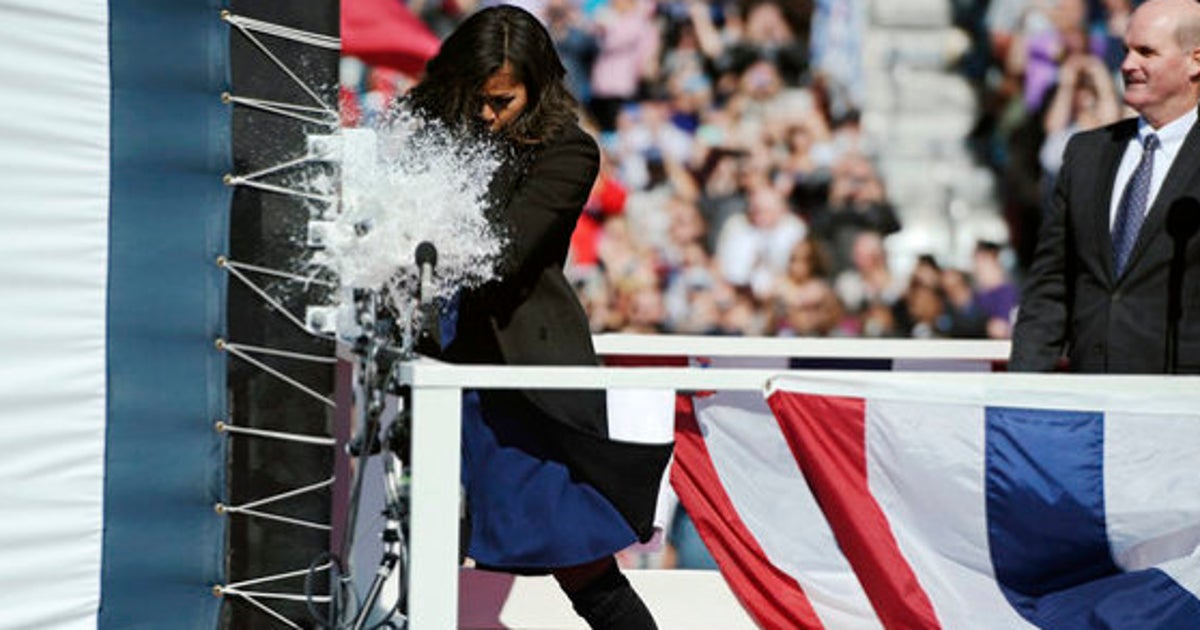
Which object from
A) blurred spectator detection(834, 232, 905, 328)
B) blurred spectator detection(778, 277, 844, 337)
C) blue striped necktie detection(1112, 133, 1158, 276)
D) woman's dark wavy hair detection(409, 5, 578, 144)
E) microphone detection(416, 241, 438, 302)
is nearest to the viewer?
microphone detection(416, 241, 438, 302)

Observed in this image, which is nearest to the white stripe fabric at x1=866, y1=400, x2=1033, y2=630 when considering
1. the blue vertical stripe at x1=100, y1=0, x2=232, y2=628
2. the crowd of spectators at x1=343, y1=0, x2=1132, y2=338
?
the blue vertical stripe at x1=100, y1=0, x2=232, y2=628

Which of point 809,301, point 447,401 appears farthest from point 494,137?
point 809,301

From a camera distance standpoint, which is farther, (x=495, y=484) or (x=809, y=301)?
(x=809, y=301)

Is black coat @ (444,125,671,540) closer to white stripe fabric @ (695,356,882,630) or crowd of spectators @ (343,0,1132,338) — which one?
white stripe fabric @ (695,356,882,630)

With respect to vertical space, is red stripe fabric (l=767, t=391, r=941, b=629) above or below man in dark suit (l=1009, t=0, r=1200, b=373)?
below

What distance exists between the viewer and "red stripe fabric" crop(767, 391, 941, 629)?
3832 mm

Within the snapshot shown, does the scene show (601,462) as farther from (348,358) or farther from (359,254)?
(348,358)

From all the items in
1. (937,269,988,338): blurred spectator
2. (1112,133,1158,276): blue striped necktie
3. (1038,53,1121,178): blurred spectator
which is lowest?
(937,269,988,338): blurred spectator

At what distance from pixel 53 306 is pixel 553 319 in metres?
1.05

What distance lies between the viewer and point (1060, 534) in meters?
3.75

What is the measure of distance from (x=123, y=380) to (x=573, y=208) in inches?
41.1

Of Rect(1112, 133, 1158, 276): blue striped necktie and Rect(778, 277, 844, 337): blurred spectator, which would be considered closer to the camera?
Rect(1112, 133, 1158, 276): blue striped necktie

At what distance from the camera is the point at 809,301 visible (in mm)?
9461

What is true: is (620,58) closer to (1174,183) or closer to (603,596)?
(1174,183)
